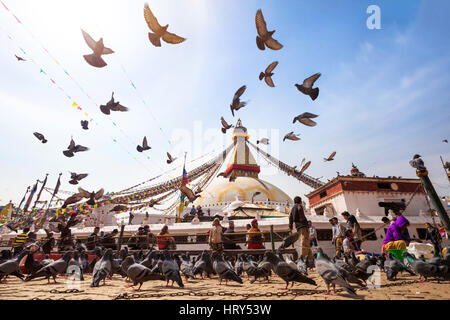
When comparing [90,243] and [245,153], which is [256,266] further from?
[245,153]

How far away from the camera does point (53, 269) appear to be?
5.71 metres

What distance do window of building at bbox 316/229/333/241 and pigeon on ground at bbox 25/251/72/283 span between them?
1399 centimetres

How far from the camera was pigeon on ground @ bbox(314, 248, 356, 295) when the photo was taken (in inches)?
137

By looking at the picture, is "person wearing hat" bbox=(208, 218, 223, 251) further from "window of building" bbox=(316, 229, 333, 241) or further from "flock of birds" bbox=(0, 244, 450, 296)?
"window of building" bbox=(316, 229, 333, 241)

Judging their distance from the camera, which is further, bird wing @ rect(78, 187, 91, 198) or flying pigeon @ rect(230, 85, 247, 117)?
bird wing @ rect(78, 187, 91, 198)

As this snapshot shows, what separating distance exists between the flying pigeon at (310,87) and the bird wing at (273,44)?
4.47 ft

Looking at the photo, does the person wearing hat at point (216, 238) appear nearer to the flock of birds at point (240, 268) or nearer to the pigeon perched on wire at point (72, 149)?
the flock of birds at point (240, 268)

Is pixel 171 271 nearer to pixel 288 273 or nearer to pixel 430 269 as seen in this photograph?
pixel 288 273

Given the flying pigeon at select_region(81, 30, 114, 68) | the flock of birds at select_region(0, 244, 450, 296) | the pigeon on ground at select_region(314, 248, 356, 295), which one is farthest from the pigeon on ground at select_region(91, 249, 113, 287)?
the flying pigeon at select_region(81, 30, 114, 68)

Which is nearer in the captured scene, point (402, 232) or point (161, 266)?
point (161, 266)

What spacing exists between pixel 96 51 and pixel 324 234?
51.7 ft
